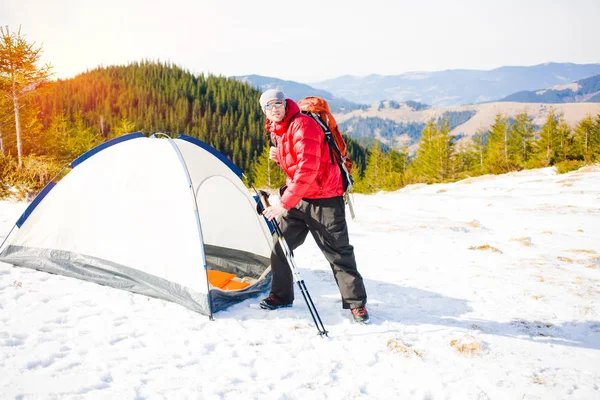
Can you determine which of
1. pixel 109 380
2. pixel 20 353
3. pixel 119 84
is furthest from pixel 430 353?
pixel 119 84

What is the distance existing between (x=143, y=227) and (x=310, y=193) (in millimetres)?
2577

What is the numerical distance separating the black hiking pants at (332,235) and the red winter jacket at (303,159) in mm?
154

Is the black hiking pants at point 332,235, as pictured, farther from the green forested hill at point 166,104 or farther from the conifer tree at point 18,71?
the green forested hill at point 166,104

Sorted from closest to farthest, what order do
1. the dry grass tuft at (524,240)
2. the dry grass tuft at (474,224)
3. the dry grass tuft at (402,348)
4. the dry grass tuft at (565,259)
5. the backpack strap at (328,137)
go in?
1. the dry grass tuft at (402,348)
2. the backpack strap at (328,137)
3. the dry grass tuft at (565,259)
4. the dry grass tuft at (524,240)
5. the dry grass tuft at (474,224)

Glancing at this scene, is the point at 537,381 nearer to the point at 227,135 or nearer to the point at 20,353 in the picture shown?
the point at 20,353

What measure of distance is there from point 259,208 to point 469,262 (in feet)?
16.4

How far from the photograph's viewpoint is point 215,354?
389cm

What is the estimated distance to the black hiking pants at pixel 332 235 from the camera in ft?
14.4

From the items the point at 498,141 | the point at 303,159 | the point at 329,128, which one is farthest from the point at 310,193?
the point at 498,141

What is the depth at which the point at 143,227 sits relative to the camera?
5.29 metres

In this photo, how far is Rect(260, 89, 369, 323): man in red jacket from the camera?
410 cm

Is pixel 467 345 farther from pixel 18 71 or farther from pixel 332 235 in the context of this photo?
pixel 18 71

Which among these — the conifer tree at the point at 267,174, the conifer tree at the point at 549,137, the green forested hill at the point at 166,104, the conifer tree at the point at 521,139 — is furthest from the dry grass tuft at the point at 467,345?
the green forested hill at the point at 166,104

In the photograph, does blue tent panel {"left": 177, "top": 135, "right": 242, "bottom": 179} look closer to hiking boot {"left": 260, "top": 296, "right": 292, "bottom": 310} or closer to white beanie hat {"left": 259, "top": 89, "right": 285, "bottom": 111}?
white beanie hat {"left": 259, "top": 89, "right": 285, "bottom": 111}
